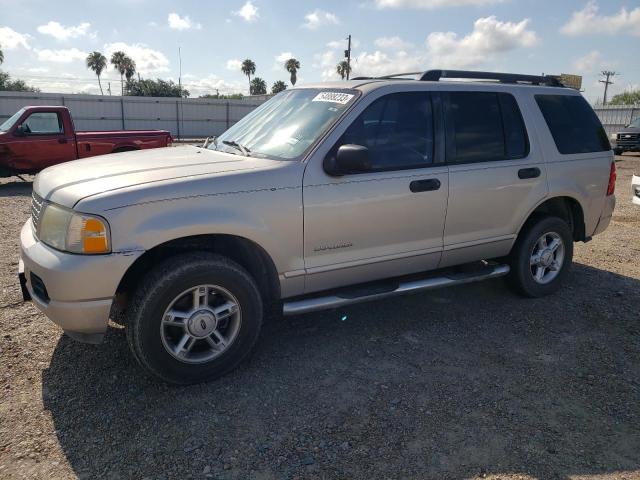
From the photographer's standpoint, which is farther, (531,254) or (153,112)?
(153,112)

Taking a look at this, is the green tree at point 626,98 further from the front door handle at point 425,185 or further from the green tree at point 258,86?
the front door handle at point 425,185

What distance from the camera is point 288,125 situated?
3.96m

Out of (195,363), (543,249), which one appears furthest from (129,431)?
(543,249)

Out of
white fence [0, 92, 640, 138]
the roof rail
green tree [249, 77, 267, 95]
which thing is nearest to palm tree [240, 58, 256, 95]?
green tree [249, 77, 267, 95]

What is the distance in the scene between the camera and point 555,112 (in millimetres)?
4832

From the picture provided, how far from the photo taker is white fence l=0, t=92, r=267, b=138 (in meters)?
25.0

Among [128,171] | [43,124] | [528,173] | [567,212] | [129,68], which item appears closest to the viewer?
[128,171]

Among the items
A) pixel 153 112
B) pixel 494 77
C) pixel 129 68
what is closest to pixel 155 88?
pixel 129 68

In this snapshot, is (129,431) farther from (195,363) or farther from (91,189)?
(91,189)

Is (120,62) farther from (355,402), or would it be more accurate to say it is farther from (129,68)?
(355,402)

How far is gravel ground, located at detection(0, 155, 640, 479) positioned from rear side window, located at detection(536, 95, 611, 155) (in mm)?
1590

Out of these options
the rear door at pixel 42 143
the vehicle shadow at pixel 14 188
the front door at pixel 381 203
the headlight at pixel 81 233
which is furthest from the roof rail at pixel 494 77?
the rear door at pixel 42 143

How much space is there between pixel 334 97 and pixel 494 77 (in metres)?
1.70

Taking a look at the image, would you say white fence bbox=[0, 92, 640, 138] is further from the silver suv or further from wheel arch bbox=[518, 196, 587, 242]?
wheel arch bbox=[518, 196, 587, 242]
